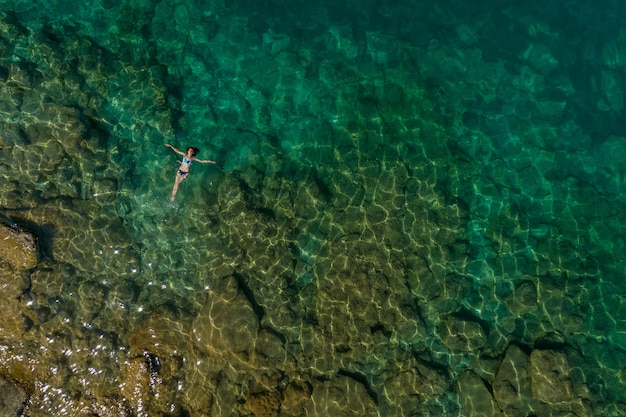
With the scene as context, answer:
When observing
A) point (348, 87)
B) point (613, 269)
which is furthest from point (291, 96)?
point (613, 269)

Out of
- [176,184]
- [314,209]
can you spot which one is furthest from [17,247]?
[314,209]

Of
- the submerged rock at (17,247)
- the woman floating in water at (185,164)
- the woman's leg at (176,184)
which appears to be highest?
the woman floating in water at (185,164)

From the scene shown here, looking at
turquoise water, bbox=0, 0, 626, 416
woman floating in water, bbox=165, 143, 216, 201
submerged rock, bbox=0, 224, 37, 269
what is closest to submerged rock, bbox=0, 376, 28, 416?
turquoise water, bbox=0, 0, 626, 416

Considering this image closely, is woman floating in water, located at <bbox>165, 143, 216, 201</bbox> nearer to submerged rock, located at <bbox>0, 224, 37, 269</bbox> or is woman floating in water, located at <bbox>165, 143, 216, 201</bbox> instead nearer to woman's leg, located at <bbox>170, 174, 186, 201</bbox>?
woman's leg, located at <bbox>170, 174, 186, 201</bbox>

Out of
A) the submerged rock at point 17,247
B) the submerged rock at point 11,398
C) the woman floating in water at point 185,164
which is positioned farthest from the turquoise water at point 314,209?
the woman floating in water at point 185,164

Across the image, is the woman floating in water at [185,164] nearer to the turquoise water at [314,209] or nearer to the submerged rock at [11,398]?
the turquoise water at [314,209]

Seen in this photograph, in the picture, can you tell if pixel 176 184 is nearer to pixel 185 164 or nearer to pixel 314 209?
pixel 185 164

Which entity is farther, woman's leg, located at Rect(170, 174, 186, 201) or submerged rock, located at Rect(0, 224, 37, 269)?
woman's leg, located at Rect(170, 174, 186, 201)

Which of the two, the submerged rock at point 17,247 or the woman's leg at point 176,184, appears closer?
the submerged rock at point 17,247
